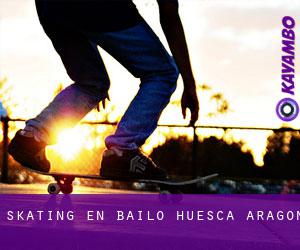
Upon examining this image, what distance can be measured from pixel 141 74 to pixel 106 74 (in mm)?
277

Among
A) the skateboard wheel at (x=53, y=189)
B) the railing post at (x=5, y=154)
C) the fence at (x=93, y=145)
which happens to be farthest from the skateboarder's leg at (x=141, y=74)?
the railing post at (x=5, y=154)

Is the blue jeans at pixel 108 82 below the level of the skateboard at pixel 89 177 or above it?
above

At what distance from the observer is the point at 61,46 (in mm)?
4098

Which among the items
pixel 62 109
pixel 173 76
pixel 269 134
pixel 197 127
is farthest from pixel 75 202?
pixel 269 134

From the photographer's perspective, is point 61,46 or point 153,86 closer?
point 153,86

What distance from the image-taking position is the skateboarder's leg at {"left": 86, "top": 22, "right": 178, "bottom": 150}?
3.74 m

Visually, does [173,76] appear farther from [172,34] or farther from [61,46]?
[61,46]

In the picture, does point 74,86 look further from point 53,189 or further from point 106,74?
point 53,189

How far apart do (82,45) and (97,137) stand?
704cm

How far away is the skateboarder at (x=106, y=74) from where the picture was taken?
3.73 m

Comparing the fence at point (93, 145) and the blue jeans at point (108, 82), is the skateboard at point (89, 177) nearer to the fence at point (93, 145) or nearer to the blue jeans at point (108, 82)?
the blue jeans at point (108, 82)

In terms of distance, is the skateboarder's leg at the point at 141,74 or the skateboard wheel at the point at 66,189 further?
the skateboard wheel at the point at 66,189

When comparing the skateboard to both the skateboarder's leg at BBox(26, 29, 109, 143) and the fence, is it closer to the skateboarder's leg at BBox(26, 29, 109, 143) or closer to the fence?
the skateboarder's leg at BBox(26, 29, 109, 143)

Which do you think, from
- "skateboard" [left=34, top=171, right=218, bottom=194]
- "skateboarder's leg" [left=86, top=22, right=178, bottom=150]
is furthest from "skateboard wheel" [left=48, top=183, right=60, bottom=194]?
"skateboarder's leg" [left=86, top=22, right=178, bottom=150]
